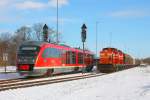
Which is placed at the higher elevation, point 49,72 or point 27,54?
point 27,54

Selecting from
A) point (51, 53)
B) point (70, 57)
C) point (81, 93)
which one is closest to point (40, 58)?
point (51, 53)

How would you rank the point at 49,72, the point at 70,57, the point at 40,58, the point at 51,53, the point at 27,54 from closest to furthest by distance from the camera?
the point at 27,54, the point at 40,58, the point at 51,53, the point at 49,72, the point at 70,57

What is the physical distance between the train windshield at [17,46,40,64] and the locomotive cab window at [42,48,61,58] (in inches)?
47.4

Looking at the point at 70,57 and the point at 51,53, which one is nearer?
the point at 51,53

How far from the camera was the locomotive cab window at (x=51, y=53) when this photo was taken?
35594 millimetres

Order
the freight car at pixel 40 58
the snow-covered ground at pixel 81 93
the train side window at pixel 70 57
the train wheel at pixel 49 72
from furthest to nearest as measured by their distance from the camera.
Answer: the train side window at pixel 70 57 → the train wheel at pixel 49 72 → the freight car at pixel 40 58 → the snow-covered ground at pixel 81 93

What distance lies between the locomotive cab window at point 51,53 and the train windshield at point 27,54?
120 cm

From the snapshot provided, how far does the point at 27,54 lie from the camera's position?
3419cm

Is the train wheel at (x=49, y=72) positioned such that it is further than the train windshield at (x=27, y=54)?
Yes

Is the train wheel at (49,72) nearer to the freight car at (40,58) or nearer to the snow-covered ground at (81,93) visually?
the freight car at (40,58)

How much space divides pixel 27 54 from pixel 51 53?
3.81 meters

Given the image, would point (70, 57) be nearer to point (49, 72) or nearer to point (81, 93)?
point (49, 72)

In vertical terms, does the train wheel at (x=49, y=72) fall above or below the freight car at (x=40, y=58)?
below

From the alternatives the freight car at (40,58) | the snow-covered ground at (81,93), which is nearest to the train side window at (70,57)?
the freight car at (40,58)
